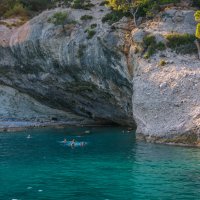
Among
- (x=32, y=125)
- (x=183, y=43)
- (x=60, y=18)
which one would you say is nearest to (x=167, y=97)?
(x=183, y=43)

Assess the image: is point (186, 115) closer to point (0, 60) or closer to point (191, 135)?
point (191, 135)

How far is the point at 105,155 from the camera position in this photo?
153 feet

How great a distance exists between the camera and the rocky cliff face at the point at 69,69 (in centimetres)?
6744

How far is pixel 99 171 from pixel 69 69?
1495 inches

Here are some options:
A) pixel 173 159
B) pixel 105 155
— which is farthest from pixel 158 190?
pixel 105 155

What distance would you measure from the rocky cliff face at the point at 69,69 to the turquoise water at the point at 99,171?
14148 millimetres

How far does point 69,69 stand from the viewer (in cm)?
7319

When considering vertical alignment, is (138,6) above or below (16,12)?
below

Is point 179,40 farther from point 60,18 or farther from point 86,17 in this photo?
point 60,18

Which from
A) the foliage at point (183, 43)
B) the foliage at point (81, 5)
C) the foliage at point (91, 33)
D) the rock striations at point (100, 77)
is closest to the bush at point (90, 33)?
the foliage at point (91, 33)

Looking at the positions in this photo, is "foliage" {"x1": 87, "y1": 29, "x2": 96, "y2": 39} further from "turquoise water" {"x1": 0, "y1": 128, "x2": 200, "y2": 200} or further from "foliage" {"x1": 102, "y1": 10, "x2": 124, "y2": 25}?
"turquoise water" {"x1": 0, "y1": 128, "x2": 200, "y2": 200}

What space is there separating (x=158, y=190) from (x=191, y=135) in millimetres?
20842

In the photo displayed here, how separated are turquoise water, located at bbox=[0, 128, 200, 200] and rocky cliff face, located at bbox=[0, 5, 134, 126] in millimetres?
14148

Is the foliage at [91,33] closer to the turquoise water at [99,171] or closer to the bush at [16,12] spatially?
the turquoise water at [99,171]
